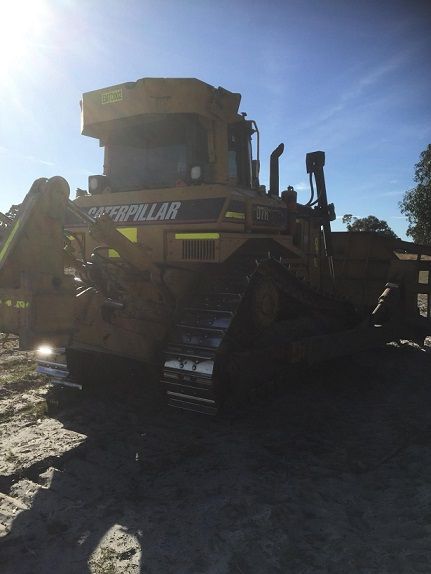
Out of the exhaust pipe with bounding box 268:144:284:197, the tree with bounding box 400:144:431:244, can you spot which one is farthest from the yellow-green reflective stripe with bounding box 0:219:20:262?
the tree with bounding box 400:144:431:244

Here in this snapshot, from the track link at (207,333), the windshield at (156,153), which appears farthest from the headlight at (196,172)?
the track link at (207,333)

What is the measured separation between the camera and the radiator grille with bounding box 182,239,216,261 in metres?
4.57

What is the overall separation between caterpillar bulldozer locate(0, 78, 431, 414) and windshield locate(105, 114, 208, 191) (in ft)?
0.05

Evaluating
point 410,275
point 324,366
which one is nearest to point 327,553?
Result: point 324,366

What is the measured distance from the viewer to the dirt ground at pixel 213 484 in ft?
8.46

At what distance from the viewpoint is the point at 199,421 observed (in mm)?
4566

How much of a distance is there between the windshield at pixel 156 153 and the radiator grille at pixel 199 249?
75cm

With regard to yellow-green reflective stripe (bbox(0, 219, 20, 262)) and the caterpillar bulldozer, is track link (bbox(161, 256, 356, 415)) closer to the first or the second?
the caterpillar bulldozer

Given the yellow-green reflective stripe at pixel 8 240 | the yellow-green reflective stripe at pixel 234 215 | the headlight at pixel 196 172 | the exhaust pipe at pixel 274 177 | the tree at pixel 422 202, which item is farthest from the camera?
the tree at pixel 422 202

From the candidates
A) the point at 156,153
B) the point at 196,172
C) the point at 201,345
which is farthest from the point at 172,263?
the point at 156,153

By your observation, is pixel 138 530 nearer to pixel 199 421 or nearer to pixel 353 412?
pixel 199 421

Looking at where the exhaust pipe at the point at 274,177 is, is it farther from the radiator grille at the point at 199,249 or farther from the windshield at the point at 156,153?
the radiator grille at the point at 199,249

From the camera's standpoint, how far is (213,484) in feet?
11.0

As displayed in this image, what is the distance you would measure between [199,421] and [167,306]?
1.12 meters
